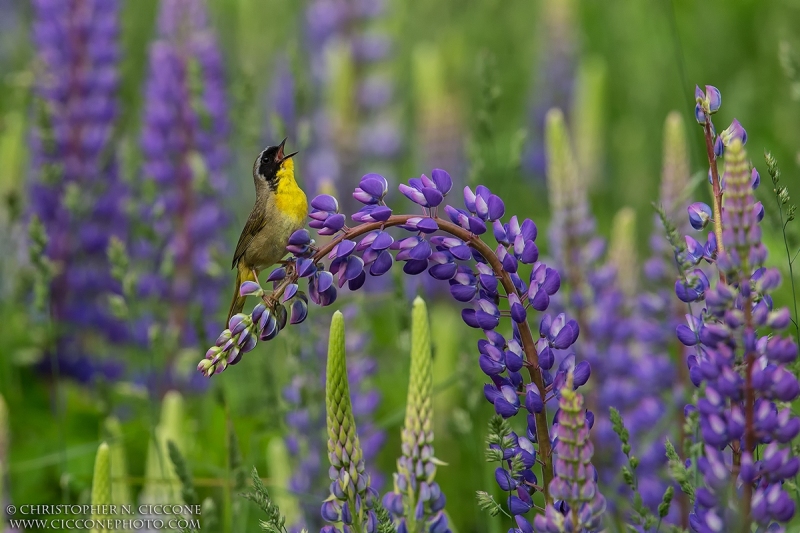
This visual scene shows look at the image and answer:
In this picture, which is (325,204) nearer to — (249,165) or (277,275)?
(277,275)

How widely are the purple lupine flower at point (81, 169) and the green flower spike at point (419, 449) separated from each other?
323 cm

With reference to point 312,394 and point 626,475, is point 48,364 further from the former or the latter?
point 626,475

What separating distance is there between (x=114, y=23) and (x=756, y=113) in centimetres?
381

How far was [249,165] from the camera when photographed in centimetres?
665

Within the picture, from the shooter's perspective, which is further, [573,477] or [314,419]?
[314,419]

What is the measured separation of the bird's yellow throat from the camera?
223 centimetres

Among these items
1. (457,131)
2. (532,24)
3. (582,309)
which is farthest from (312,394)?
(532,24)

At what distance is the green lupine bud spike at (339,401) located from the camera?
1.64m

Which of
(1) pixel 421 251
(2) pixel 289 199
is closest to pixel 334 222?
(1) pixel 421 251

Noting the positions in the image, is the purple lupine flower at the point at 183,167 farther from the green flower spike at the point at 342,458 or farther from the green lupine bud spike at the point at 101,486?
the green flower spike at the point at 342,458

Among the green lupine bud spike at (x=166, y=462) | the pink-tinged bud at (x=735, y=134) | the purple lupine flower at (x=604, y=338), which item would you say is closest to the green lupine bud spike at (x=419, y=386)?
the pink-tinged bud at (x=735, y=134)

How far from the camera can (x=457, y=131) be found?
6832 millimetres

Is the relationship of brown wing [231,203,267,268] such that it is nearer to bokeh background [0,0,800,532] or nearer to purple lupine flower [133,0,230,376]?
bokeh background [0,0,800,532]

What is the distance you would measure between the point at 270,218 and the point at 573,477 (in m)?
1.03
